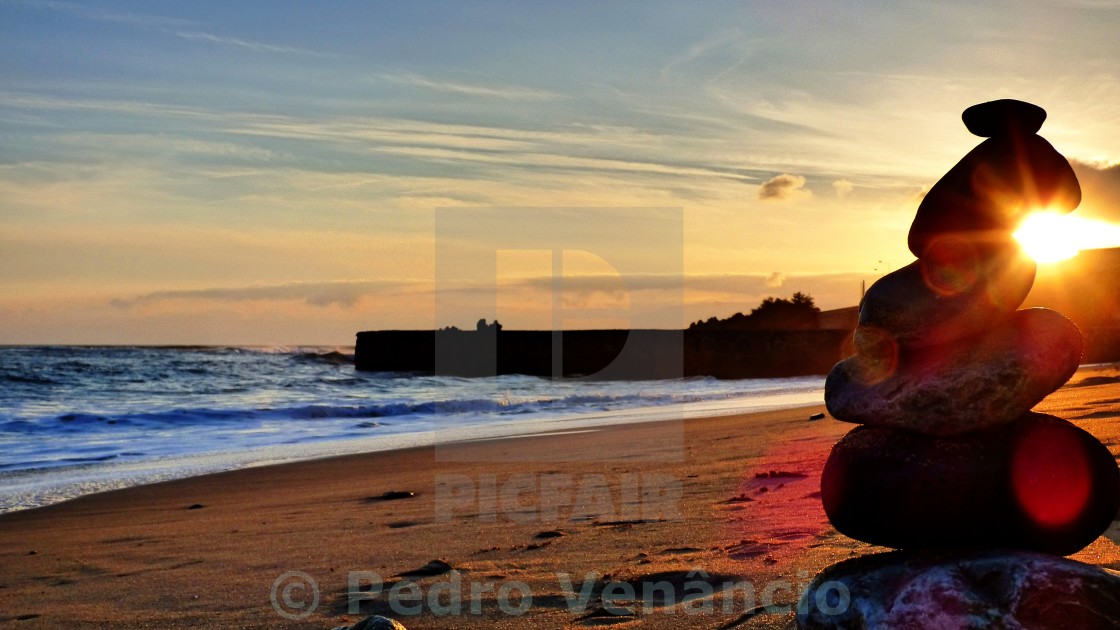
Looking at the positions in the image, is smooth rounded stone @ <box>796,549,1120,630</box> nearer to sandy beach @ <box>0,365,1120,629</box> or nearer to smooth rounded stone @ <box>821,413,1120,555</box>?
smooth rounded stone @ <box>821,413,1120,555</box>

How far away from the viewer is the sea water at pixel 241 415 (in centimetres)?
1118

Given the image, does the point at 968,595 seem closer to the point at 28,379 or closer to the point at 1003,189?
the point at 1003,189

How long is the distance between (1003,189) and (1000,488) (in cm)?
101

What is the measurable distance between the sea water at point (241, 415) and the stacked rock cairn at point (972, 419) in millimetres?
7485

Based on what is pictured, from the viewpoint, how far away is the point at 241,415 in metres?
18.6

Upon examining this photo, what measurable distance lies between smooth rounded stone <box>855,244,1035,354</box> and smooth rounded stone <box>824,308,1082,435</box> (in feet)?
0.21

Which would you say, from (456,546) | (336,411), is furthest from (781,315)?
(456,546)

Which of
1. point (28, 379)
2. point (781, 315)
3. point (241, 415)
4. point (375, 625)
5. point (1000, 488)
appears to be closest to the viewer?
point (1000, 488)

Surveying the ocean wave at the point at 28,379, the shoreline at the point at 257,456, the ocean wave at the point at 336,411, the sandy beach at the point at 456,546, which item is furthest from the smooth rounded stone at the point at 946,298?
the ocean wave at the point at 28,379

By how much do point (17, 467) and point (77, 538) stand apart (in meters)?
5.44

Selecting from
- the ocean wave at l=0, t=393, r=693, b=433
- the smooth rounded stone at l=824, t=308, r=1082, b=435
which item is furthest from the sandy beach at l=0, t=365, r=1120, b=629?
the ocean wave at l=0, t=393, r=693, b=433

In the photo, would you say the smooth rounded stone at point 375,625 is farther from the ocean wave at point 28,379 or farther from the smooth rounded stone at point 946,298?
the ocean wave at point 28,379

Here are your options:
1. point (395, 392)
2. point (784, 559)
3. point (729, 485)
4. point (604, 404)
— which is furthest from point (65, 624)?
point (395, 392)

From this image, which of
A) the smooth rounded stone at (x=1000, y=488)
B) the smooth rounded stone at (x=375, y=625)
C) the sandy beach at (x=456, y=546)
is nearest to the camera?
the smooth rounded stone at (x=1000, y=488)
